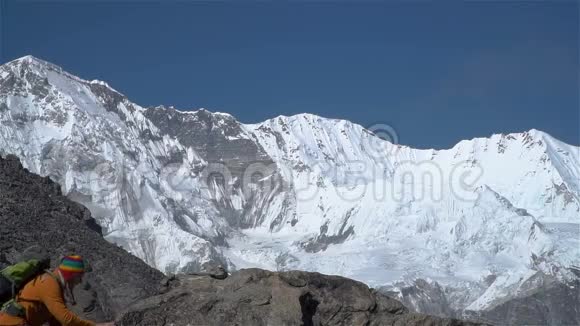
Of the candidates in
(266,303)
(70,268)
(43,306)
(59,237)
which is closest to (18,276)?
(43,306)

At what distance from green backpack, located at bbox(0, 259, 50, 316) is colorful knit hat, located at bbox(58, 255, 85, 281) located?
11.5 inches

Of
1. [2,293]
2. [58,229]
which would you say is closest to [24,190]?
[58,229]

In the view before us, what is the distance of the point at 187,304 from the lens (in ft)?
54.1

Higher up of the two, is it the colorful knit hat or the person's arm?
the colorful knit hat

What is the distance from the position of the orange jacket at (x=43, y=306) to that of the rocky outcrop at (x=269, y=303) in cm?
472

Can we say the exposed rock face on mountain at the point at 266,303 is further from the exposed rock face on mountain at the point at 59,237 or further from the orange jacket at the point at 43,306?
the exposed rock face on mountain at the point at 59,237

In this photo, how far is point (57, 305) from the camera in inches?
443

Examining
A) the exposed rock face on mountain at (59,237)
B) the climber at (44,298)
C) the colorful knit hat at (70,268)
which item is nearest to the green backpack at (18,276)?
the climber at (44,298)

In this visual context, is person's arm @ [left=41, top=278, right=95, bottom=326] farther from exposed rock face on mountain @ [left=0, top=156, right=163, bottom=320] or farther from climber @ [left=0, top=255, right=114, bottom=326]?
exposed rock face on mountain @ [left=0, top=156, right=163, bottom=320]

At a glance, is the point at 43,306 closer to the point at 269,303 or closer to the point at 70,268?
the point at 70,268

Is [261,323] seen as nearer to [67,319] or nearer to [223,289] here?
[223,289]

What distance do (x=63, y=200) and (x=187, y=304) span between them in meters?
45.4

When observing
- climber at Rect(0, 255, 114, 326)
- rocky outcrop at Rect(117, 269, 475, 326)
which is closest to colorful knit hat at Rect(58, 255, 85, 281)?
climber at Rect(0, 255, 114, 326)

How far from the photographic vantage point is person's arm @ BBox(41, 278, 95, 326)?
36.6 feet
